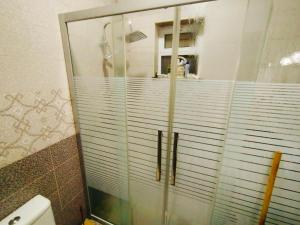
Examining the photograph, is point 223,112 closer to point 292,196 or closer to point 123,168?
point 292,196

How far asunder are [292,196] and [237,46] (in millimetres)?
869

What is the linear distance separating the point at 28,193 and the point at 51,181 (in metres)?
0.15

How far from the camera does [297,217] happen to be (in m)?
0.85

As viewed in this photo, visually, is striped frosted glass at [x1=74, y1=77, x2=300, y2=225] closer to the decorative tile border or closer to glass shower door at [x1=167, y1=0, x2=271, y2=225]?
glass shower door at [x1=167, y1=0, x2=271, y2=225]

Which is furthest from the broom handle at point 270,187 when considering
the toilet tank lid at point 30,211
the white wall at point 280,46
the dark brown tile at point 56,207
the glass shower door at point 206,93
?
the dark brown tile at point 56,207

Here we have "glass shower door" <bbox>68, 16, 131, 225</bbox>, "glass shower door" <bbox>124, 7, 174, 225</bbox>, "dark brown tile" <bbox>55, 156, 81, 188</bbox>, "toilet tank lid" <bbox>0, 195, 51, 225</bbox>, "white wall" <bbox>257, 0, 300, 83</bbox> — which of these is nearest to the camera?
"white wall" <bbox>257, 0, 300, 83</bbox>

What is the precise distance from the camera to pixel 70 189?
1321 mm

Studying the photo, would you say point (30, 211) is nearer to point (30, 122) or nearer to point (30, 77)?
point (30, 122)

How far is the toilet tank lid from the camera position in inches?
Answer: 34.1

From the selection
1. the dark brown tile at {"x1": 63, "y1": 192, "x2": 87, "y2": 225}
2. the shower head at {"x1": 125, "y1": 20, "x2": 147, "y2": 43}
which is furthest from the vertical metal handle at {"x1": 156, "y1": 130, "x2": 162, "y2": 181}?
the dark brown tile at {"x1": 63, "y1": 192, "x2": 87, "y2": 225}

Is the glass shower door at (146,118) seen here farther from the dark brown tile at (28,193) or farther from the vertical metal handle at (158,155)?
the dark brown tile at (28,193)

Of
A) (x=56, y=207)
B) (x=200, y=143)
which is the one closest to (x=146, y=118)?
(x=200, y=143)

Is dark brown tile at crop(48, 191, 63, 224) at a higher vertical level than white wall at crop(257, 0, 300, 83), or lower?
lower

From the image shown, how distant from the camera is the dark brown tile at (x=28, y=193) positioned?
0.89 metres
